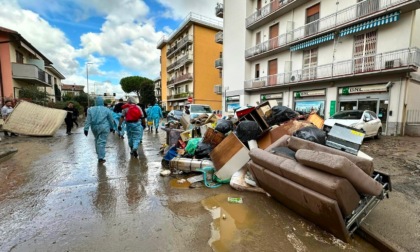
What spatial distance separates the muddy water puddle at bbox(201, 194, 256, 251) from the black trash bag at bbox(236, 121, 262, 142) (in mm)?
1452

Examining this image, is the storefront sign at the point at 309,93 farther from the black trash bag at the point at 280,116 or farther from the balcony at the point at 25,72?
the balcony at the point at 25,72

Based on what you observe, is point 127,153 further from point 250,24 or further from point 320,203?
point 250,24

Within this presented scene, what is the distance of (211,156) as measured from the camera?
4477mm

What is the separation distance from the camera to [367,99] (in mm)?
12898

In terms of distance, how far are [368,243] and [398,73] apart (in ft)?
41.6

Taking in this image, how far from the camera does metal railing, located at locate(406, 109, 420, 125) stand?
37.8 feet

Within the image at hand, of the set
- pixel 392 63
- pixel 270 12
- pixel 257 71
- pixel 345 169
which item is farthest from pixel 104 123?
pixel 257 71

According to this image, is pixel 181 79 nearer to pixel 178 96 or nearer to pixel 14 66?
pixel 178 96

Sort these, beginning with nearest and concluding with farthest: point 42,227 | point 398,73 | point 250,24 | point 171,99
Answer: point 42,227 < point 398,73 < point 250,24 < point 171,99

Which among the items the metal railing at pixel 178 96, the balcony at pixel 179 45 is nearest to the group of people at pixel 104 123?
the metal railing at pixel 178 96

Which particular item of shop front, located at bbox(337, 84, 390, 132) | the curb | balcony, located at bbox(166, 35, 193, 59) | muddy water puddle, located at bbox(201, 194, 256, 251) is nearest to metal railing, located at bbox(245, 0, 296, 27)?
shop front, located at bbox(337, 84, 390, 132)

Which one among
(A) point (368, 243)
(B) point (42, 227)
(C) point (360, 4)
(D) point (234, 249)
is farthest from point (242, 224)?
(C) point (360, 4)

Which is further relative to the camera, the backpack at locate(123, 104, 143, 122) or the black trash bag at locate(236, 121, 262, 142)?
the backpack at locate(123, 104, 143, 122)

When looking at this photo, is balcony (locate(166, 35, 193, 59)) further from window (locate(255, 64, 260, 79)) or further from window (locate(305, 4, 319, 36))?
window (locate(305, 4, 319, 36))
